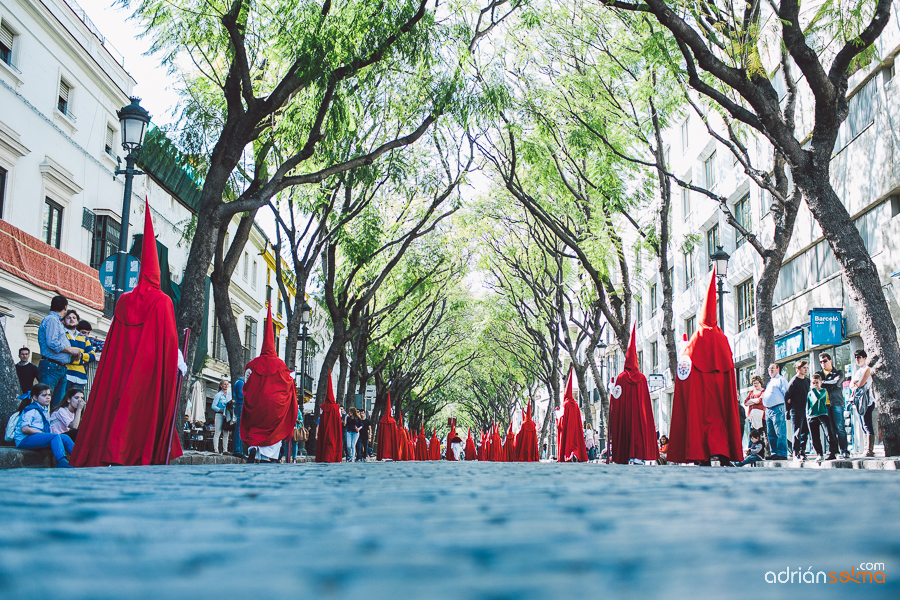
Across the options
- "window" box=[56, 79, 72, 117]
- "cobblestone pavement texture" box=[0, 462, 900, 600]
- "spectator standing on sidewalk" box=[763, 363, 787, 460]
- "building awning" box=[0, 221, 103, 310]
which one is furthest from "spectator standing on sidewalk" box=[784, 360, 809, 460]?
"window" box=[56, 79, 72, 117]

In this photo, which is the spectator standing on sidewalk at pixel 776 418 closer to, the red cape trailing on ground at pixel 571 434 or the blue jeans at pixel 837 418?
the blue jeans at pixel 837 418

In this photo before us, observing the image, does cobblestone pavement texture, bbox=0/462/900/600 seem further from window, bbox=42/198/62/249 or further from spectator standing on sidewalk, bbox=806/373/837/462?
window, bbox=42/198/62/249

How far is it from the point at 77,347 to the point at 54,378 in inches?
20.7

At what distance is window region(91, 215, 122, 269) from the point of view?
2173 cm

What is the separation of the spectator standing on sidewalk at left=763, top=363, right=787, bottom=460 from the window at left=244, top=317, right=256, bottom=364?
28.7 m

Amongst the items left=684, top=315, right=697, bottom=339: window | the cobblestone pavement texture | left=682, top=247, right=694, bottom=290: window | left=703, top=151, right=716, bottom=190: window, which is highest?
left=703, top=151, right=716, bottom=190: window

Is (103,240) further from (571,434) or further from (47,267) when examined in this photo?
(571,434)

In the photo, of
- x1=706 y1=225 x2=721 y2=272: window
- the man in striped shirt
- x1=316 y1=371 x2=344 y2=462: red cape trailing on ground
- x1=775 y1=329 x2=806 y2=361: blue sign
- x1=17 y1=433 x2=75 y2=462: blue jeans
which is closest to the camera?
x1=17 y1=433 x2=75 y2=462: blue jeans

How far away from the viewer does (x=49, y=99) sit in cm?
1947

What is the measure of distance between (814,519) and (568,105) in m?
16.4

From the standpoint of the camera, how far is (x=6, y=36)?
1759cm

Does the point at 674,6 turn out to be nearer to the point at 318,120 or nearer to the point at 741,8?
the point at 741,8

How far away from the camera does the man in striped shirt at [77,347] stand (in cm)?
1058

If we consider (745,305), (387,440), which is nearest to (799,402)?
(745,305)
